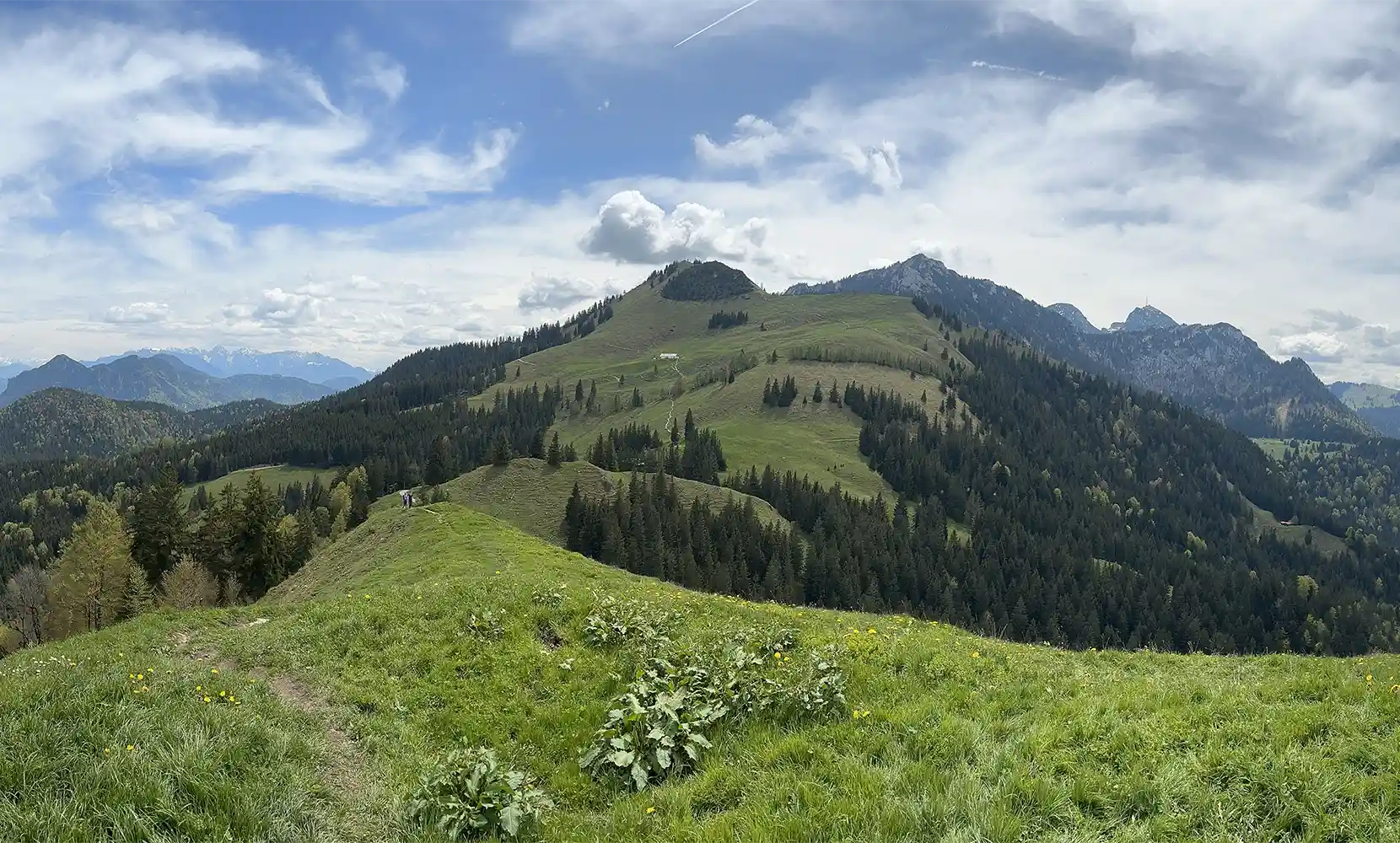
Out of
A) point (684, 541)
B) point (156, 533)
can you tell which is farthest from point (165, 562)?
point (684, 541)

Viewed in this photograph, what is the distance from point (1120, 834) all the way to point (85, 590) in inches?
3719

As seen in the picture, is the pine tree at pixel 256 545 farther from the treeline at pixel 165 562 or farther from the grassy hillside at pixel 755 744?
the grassy hillside at pixel 755 744

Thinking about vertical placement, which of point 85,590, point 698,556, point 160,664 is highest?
point 160,664

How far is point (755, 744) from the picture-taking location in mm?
11188

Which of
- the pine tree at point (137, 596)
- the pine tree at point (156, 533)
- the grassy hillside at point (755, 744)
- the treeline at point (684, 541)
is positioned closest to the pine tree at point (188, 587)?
the pine tree at point (137, 596)

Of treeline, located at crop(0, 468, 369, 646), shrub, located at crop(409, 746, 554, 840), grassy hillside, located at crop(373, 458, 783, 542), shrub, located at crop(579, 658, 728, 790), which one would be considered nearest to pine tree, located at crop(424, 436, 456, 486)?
grassy hillside, located at crop(373, 458, 783, 542)

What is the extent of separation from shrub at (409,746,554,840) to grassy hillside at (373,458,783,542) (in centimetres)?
10422

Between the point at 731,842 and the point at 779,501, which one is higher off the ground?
the point at 731,842

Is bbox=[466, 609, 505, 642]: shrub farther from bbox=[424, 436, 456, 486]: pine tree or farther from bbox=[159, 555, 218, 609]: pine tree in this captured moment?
bbox=[424, 436, 456, 486]: pine tree

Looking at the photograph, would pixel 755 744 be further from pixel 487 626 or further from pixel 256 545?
pixel 256 545

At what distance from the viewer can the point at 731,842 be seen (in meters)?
8.16

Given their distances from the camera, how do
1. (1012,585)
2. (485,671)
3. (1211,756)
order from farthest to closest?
(1012,585) → (485,671) → (1211,756)

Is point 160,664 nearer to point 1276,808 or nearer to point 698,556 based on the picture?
point 1276,808

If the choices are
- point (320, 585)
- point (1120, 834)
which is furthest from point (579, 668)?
point (320, 585)
